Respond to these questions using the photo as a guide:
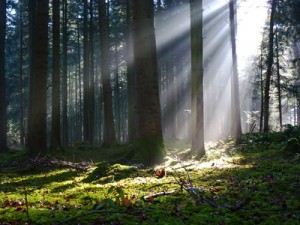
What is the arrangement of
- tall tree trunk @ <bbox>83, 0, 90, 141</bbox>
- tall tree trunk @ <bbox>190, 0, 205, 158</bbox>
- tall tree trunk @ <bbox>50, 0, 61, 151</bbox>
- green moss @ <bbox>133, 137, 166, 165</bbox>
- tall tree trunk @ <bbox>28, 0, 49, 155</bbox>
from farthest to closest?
1. tall tree trunk @ <bbox>83, 0, 90, 141</bbox>
2. tall tree trunk @ <bbox>50, 0, 61, 151</bbox>
3. tall tree trunk @ <bbox>190, 0, 205, 158</bbox>
4. tall tree trunk @ <bbox>28, 0, 49, 155</bbox>
5. green moss @ <bbox>133, 137, 166, 165</bbox>

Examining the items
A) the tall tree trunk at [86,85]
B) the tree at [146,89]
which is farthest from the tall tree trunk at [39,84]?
the tall tree trunk at [86,85]

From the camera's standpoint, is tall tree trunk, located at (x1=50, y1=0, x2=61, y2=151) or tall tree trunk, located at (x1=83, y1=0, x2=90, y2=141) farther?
tall tree trunk, located at (x1=83, y1=0, x2=90, y2=141)

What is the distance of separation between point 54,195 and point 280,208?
345cm

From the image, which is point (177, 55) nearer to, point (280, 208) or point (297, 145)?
point (297, 145)

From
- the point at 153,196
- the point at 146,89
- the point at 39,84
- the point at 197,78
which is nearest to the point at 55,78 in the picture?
the point at 39,84

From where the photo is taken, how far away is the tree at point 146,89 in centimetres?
875

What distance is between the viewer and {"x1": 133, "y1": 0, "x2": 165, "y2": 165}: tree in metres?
8.75

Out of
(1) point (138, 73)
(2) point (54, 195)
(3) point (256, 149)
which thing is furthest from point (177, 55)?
(2) point (54, 195)

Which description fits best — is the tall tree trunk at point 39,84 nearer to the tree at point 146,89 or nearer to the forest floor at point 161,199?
the forest floor at point 161,199

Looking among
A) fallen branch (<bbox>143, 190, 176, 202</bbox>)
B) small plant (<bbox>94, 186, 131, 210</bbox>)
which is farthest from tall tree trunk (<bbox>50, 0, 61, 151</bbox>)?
small plant (<bbox>94, 186, 131, 210</bbox>)

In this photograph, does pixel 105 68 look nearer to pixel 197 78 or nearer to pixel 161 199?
pixel 197 78

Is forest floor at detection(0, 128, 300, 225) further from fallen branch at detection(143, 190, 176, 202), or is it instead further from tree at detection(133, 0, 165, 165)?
tree at detection(133, 0, 165, 165)

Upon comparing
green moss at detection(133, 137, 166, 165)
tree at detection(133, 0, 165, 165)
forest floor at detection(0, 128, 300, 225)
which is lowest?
forest floor at detection(0, 128, 300, 225)

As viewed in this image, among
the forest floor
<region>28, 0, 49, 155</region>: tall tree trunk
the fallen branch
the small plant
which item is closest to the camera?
the small plant
